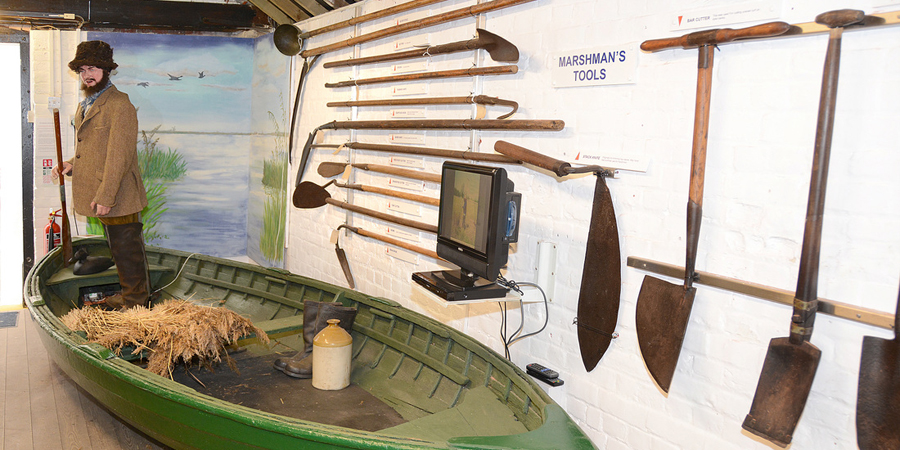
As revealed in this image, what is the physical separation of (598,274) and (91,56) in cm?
365

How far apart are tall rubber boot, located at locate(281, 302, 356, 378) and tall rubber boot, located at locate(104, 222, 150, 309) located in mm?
1652

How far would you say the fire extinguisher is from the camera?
5809 millimetres

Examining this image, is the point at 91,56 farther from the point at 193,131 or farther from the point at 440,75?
the point at 193,131

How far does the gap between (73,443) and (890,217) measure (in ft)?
12.2

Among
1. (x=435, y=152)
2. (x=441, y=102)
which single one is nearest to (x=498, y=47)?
(x=441, y=102)

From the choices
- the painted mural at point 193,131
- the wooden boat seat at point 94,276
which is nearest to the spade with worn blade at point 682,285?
the wooden boat seat at point 94,276

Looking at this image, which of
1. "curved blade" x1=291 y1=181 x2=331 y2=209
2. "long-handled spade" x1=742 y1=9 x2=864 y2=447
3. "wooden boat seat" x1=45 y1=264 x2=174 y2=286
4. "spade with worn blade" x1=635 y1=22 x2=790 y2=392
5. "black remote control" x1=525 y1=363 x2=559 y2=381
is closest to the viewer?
"long-handled spade" x1=742 y1=9 x2=864 y2=447

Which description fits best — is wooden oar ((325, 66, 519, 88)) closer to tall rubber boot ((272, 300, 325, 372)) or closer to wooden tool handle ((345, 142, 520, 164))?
wooden tool handle ((345, 142, 520, 164))

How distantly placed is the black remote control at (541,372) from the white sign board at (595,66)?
141 cm

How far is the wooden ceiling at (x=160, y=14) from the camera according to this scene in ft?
18.4

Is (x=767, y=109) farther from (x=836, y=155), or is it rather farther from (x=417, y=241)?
(x=417, y=241)

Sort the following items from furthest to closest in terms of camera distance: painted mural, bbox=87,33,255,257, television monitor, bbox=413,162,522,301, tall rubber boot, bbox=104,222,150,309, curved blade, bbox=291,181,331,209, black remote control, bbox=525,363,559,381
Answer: painted mural, bbox=87,33,255,257 < curved blade, bbox=291,181,331,209 < tall rubber boot, bbox=104,222,150,309 < black remote control, bbox=525,363,559,381 < television monitor, bbox=413,162,522,301

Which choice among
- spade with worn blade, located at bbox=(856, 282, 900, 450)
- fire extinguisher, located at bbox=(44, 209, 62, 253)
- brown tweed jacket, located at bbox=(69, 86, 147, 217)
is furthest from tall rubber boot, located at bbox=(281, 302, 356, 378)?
fire extinguisher, located at bbox=(44, 209, 62, 253)

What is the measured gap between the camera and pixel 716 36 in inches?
91.4
